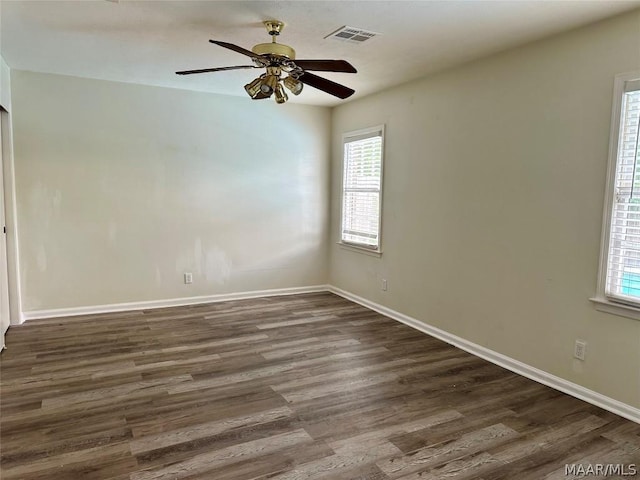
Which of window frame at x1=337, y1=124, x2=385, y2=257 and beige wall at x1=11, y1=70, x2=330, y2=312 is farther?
window frame at x1=337, y1=124, x2=385, y2=257

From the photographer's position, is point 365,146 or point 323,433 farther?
point 365,146

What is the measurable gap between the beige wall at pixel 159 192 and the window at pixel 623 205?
3.79 m

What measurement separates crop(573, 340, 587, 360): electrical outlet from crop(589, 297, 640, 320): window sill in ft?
0.92

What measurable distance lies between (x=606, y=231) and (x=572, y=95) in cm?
98

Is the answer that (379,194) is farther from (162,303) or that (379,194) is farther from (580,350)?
(162,303)

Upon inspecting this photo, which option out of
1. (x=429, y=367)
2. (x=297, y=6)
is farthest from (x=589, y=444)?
(x=297, y=6)

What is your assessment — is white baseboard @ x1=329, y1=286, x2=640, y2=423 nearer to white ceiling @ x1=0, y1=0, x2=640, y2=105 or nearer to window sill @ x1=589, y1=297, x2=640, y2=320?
window sill @ x1=589, y1=297, x2=640, y2=320

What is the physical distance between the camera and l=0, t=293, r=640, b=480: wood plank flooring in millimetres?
2197

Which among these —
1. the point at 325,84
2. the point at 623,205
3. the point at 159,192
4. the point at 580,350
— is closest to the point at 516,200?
the point at 623,205

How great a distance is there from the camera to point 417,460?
2.25 metres

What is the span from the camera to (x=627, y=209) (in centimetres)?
271

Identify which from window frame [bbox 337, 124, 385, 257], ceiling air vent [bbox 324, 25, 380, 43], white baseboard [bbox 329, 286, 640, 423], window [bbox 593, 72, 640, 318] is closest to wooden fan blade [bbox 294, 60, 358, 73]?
ceiling air vent [bbox 324, 25, 380, 43]

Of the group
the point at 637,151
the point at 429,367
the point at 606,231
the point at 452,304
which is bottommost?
the point at 429,367

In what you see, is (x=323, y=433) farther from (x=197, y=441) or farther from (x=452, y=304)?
(x=452, y=304)
